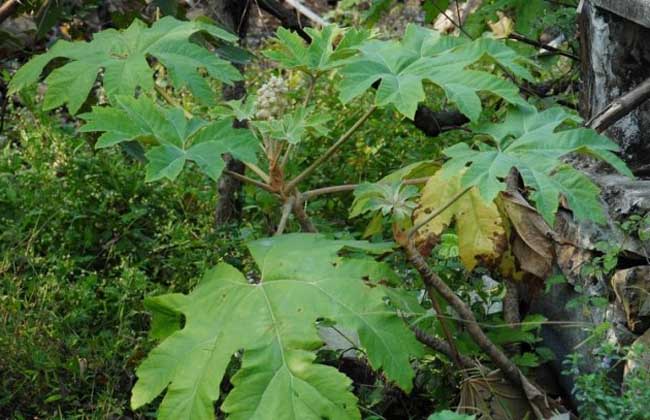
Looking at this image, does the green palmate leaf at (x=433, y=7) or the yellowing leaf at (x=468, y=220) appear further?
the green palmate leaf at (x=433, y=7)

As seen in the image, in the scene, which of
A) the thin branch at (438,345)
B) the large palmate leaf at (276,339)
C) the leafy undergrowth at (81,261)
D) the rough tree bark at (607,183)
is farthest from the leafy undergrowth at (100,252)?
the large palmate leaf at (276,339)

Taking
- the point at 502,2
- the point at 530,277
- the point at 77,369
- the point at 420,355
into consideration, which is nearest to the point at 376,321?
the point at 420,355

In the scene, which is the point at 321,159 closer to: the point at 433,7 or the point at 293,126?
the point at 293,126

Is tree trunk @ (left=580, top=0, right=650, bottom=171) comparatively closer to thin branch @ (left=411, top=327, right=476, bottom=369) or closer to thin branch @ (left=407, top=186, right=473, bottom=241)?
thin branch @ (left=411, top=327, right=476, bottom=369)

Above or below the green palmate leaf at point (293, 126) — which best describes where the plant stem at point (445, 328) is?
below

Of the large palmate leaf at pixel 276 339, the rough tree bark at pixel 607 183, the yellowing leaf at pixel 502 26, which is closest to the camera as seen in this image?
the large palmate leaf at pixel 276 339

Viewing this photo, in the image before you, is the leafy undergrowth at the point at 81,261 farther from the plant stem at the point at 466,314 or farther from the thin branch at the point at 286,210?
the plant stem at the point at 466,314

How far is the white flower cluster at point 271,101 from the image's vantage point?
11.0 feet

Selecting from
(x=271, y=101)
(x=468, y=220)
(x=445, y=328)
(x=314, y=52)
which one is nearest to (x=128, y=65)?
(x=271, y=101)

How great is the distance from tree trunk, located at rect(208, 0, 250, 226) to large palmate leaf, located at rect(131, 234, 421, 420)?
225cm

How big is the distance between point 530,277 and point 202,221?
256cm

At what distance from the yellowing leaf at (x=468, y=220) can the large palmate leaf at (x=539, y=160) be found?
0.71 feet

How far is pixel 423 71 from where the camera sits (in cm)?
325

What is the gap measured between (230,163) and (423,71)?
218cm
